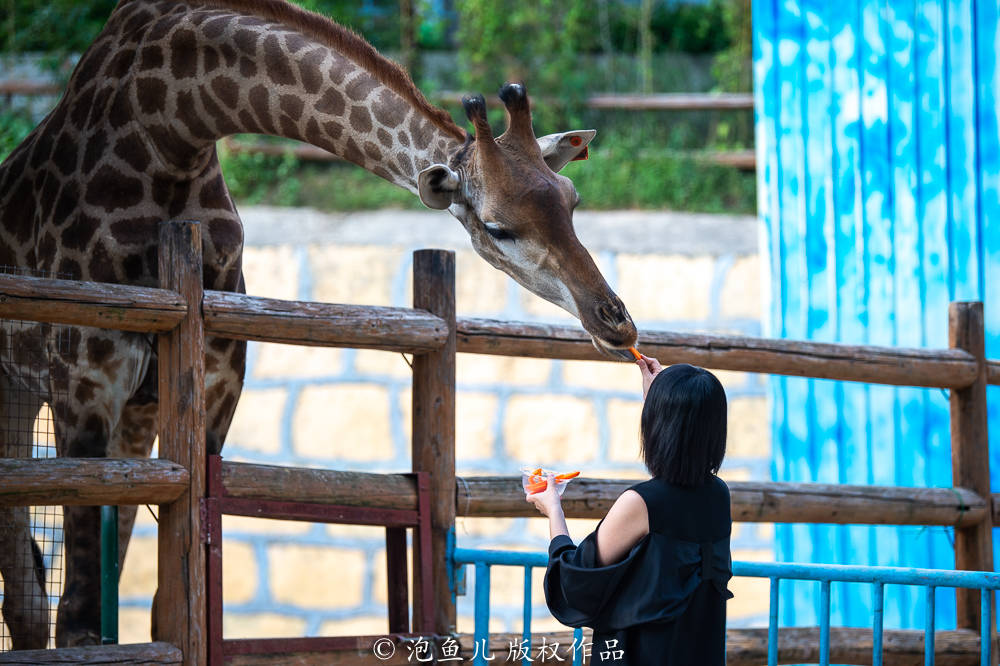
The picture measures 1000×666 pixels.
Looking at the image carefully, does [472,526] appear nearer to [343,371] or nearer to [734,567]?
[343,371]

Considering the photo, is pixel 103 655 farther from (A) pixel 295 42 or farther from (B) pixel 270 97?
(A) pixel 295 42

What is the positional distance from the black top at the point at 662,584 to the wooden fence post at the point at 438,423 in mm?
1101

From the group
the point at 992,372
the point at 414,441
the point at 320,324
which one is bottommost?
the point at 414,441

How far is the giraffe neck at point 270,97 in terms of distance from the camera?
11.4ft

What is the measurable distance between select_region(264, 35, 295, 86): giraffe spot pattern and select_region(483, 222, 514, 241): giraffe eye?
0.83 m

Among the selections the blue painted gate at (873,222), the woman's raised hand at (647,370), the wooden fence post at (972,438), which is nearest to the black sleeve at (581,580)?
the woman's raised hand at (647,370)

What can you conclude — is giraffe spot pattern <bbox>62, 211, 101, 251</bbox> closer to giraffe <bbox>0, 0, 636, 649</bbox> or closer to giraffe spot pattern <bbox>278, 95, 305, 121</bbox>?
giraffe <bbox>0, 0, 636, 649</bbox>

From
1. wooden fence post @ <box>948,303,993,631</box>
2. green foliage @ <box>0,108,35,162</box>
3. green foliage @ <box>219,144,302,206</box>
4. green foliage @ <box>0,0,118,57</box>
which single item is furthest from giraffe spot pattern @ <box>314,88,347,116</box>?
green foliage @ <box>0,0,118,57</box>

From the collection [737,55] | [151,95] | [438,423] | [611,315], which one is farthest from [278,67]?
[737,55]

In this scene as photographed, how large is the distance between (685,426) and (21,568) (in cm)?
244

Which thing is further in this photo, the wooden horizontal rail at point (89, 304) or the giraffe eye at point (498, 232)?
the giraffe eye at point (498, 232)

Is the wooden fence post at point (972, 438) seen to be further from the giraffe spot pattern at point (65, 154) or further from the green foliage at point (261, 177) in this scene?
the green foliage at point (261, 177)

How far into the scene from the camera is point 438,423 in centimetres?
348

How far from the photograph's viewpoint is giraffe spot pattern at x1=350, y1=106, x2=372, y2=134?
11.4 feet
